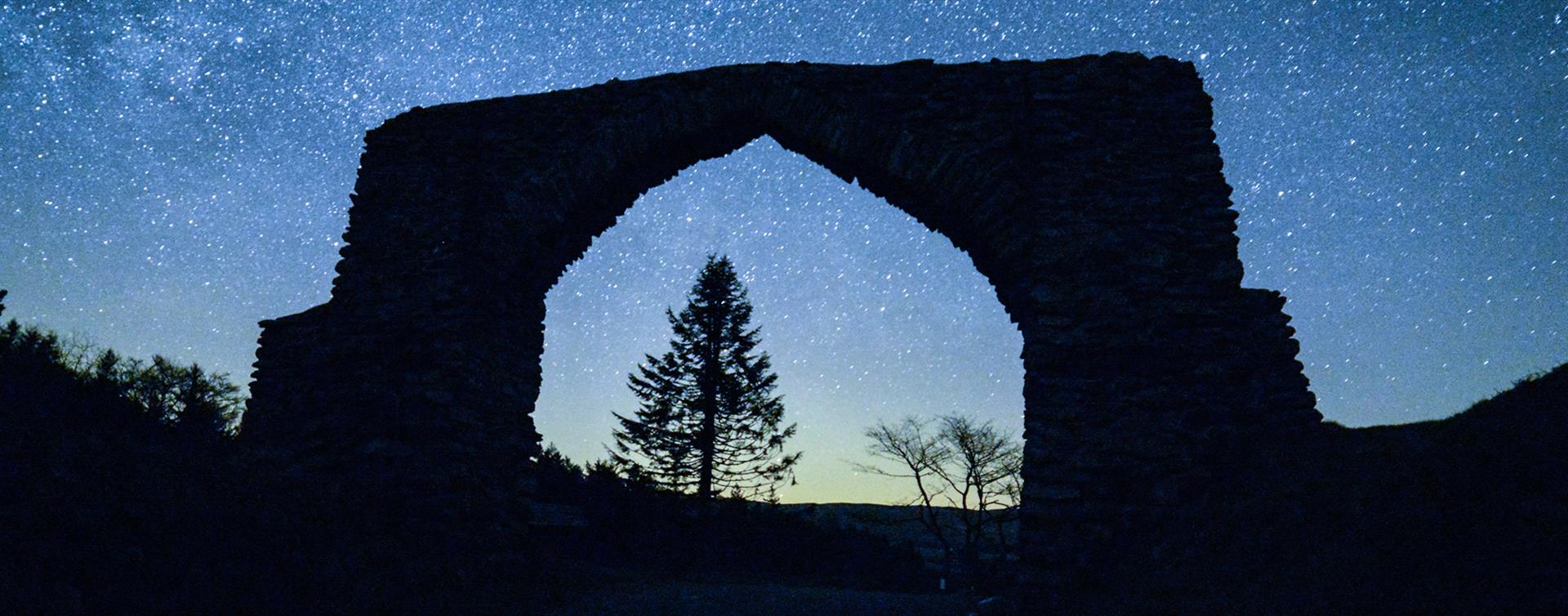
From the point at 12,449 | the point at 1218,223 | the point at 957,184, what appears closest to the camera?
the point at 12,449

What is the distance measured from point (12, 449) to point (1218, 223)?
28.2 feet

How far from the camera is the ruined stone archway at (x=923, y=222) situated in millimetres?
5824

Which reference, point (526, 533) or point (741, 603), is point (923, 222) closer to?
point (741, 603)

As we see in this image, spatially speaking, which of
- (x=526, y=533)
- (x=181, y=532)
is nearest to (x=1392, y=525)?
(x=526, y=533)

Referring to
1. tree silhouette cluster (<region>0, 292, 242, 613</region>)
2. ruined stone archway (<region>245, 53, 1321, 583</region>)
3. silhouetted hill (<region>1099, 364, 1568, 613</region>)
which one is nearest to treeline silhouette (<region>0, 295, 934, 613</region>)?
tree silhouette cluster (<region>0, 292, 242, 613</region>)

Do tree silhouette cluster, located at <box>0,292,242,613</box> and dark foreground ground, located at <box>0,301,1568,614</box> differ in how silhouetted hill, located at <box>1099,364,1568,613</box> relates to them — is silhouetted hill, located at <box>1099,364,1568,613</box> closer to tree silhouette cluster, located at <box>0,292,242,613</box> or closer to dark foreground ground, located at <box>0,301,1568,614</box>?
dark foreground ground, located at <box>0,301,1568,614</box>

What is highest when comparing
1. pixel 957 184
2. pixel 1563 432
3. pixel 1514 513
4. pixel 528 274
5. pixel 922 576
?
pixel 957 184

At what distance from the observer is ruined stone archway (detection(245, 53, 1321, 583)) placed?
19.1ft

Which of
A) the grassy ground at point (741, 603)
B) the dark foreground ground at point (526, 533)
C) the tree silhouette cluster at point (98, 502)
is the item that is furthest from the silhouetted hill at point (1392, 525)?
the tree silhouette cluster at point (98, 502)

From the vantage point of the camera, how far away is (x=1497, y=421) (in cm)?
501

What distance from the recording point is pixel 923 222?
7434mm

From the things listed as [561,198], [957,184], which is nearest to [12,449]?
[561,198]

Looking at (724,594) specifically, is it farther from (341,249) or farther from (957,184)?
(341,249)

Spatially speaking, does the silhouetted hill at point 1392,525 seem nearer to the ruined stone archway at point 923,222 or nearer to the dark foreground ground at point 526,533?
the dark foreground ground at point 526,533
